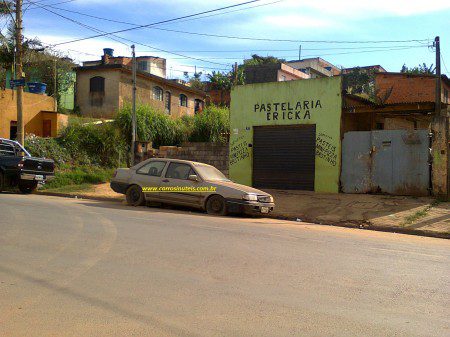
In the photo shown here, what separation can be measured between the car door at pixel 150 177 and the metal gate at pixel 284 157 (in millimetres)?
5706

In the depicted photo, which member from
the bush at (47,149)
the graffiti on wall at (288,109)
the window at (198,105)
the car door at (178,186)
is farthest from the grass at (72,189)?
the window at (198,105)

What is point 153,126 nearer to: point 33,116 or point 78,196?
point 33,116

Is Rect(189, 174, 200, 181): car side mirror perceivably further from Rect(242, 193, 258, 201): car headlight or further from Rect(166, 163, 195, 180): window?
Rect(242, 193, 258, 201): car headlight

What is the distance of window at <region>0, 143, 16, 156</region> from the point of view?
677 inches

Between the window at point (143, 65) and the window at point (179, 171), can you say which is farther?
the window at point (143, 65)

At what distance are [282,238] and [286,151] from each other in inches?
361

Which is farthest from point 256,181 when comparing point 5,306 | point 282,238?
point 5,306

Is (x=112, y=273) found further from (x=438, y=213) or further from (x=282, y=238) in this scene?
(x=438, y=213)

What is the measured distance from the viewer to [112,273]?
5688 millimetres

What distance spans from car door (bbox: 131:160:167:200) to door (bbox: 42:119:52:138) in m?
13.6

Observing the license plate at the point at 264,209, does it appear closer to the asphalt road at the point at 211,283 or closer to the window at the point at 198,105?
the asphalt road at the point at 211,283

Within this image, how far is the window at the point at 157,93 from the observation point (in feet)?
115

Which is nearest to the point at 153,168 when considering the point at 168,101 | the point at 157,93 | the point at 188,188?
the point at 188,188

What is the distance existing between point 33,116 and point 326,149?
16789 millimetres
